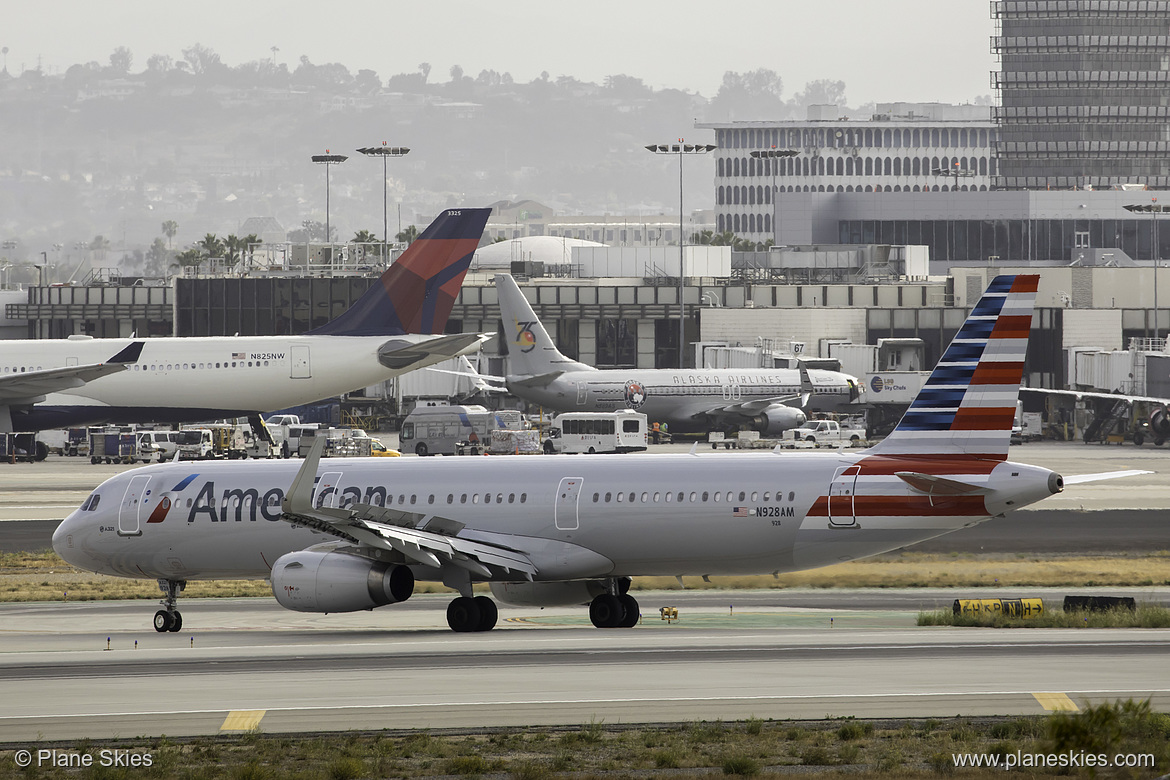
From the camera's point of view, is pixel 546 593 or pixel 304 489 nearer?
pixel 304 489

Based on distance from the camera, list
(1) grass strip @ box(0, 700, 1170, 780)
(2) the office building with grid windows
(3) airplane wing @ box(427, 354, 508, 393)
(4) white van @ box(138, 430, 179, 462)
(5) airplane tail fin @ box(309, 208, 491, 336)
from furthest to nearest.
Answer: (2) the office building with grid windows
(3) airplane wing @ box(427, 354, 508, 393)
(4) white van @ box(138, 430, 179, 462)
(5) airplane tail fin @ box(309, 208, 491, 336)
(1) grass strip @ box(0, 700, 1170, 780)

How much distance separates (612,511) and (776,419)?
56.1 m

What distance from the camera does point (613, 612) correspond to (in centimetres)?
2927

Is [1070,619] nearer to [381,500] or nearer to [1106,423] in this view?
[381,500]

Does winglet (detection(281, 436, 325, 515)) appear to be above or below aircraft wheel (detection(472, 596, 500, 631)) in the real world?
above

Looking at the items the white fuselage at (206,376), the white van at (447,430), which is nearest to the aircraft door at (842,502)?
the white fuselage at (206,376)

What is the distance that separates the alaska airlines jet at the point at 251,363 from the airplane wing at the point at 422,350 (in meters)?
0.05

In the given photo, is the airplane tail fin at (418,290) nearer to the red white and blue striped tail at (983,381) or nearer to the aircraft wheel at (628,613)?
the aircraft wheel at (628,613)

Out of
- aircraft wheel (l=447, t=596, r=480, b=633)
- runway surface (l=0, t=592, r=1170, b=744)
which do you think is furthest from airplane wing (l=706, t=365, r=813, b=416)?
aircraft wheel (l=447, t=596, r=480, b=633)

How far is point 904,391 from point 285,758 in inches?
2887

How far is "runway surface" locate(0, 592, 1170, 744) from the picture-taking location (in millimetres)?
18422

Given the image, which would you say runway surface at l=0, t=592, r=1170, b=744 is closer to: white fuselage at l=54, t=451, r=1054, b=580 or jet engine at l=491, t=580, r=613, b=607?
jet engine at l=491, t=580, r=613, b=607

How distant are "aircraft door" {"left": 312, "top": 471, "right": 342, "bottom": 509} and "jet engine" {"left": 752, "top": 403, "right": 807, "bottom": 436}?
55.1m

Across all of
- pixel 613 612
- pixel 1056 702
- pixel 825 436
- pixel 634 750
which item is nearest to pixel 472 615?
pixel 613 612
